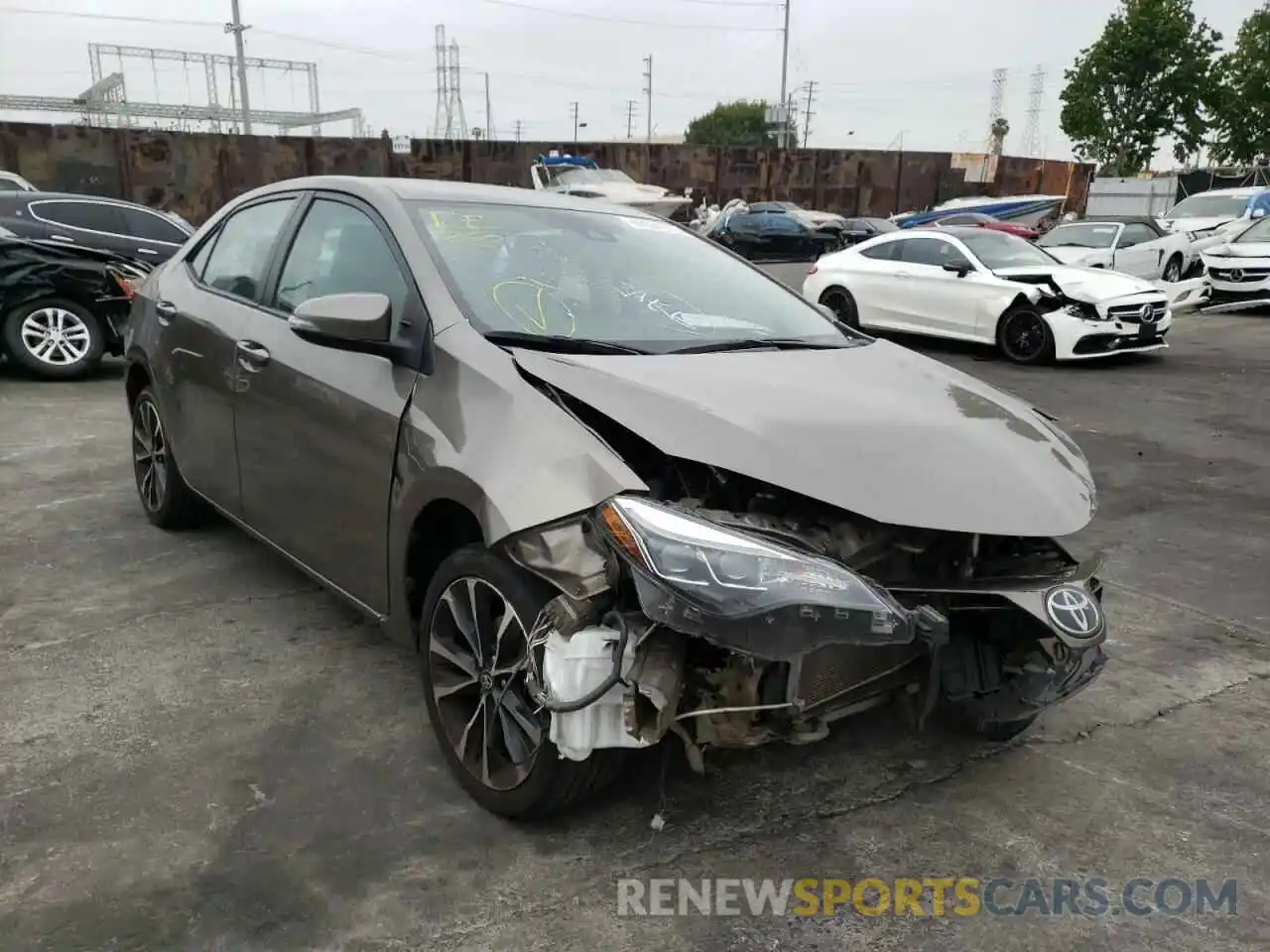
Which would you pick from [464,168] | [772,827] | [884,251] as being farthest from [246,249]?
[464,168]

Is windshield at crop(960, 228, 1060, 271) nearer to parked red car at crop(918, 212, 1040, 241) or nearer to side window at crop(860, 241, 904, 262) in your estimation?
side window at crop(860, 241, 904, 262)

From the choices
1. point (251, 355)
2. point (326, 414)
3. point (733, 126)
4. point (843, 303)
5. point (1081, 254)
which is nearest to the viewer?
point (326, 414)

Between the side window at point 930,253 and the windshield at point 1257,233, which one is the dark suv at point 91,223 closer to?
the side window at point 930,253

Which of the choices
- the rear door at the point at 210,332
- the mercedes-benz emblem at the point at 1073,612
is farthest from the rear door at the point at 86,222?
the mercedes-benz emblem at the point at 1073,612

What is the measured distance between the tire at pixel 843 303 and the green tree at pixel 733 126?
293 ft

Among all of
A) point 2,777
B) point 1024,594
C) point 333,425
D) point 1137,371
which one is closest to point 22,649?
point 2,777

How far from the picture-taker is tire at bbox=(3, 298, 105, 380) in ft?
28.8

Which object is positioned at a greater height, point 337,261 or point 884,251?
point 337,261

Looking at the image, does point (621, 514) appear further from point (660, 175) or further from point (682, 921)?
point (660, 175)

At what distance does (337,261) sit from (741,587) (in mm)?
2045

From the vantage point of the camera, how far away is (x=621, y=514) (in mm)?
2283

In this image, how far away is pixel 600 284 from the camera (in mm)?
3363

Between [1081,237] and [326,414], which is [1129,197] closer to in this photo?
[1081,237]

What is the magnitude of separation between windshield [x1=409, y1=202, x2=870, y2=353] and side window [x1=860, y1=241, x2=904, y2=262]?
929cm
